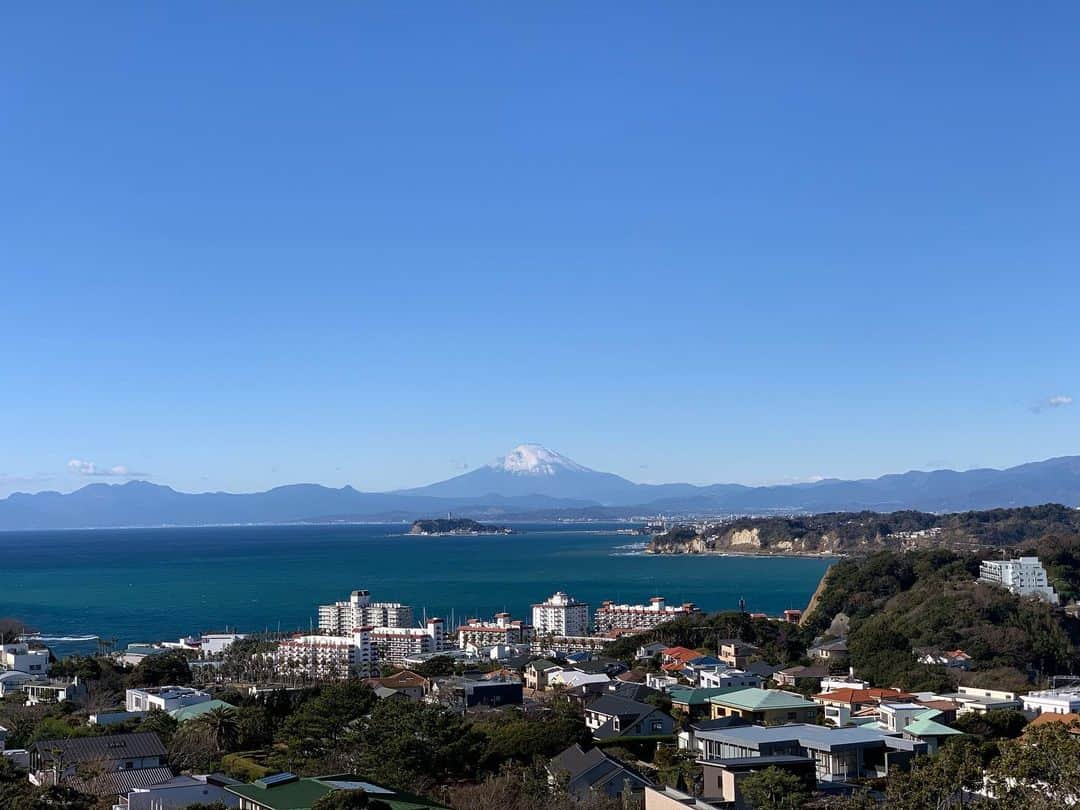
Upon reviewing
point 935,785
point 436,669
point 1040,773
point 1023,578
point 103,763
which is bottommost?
point 436,669

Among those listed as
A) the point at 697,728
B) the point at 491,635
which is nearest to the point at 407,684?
the point at 697,728

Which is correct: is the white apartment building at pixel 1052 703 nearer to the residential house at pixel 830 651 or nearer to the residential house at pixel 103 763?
the residential house at pixel 830 651

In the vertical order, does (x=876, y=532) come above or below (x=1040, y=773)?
below

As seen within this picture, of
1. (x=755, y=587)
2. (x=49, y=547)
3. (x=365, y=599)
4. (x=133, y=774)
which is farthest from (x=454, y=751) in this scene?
(x=49, y=547)

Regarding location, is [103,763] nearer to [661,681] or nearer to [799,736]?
[799,736]

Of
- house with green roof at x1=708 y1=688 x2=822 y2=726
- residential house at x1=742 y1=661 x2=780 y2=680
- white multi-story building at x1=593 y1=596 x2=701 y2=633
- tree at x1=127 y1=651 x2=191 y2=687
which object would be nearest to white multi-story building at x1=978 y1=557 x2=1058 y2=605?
residential house at x1=742 y1=661 x2=780 y2=680

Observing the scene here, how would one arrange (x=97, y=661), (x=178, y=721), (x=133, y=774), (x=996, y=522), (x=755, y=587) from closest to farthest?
(x=133, y=774) → (x=178, y=721) → (x=97, y=661) → (x=755, y=587) → (x=996, y=522)

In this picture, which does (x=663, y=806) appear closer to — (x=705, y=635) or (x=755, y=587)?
(x=705, y=635)

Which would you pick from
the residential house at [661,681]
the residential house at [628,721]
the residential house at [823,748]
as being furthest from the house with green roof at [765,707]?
the residential house at [661,681]
